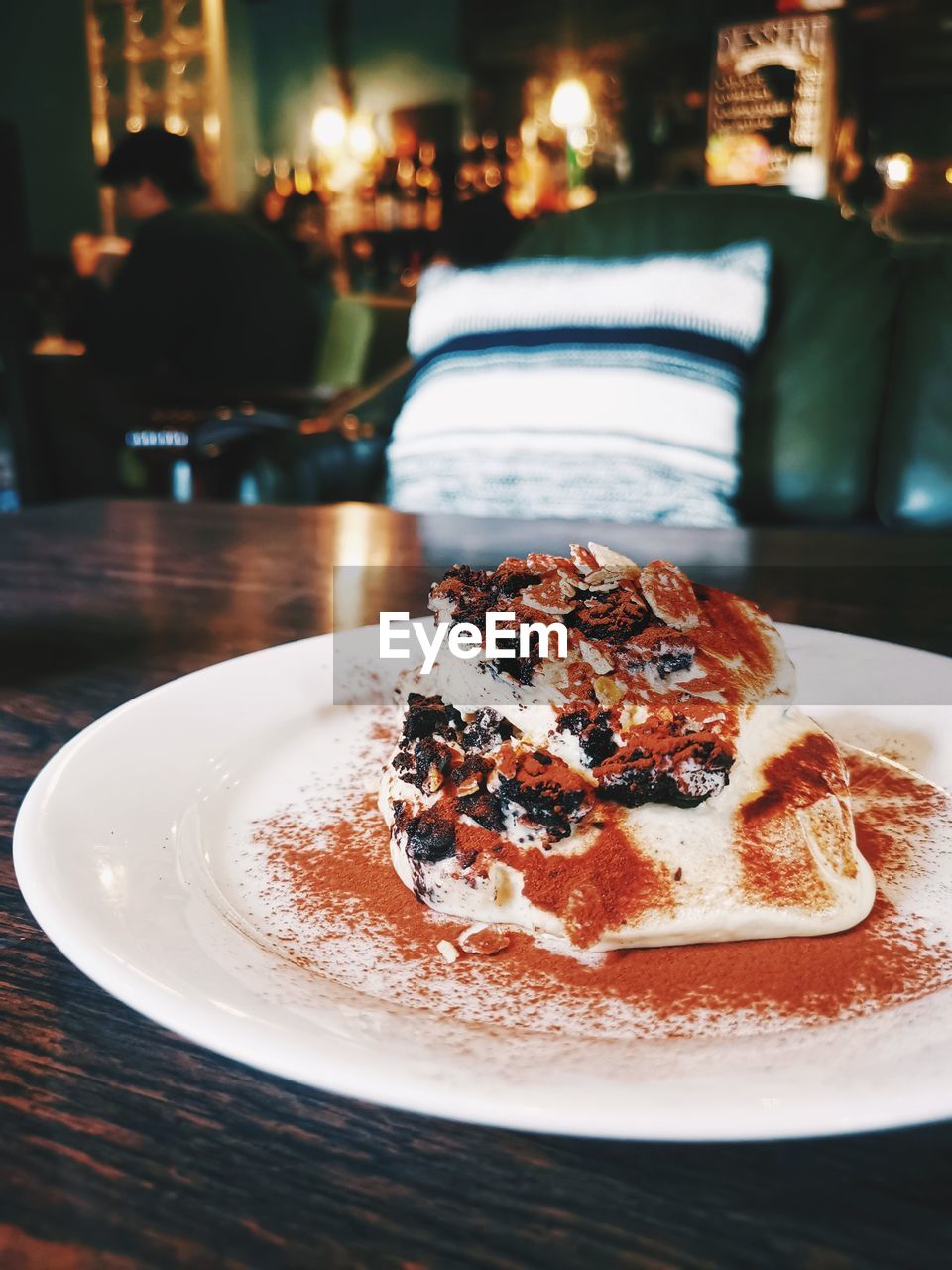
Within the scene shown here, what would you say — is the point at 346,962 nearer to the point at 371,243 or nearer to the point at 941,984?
the point at 941,984

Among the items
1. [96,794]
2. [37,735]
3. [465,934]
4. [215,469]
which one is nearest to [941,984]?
[465,934]

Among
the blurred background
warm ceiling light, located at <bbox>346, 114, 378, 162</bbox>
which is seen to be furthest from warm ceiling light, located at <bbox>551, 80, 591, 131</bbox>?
warm ceiling light, located at <bbox>346, 114, 378, 162</bbox>

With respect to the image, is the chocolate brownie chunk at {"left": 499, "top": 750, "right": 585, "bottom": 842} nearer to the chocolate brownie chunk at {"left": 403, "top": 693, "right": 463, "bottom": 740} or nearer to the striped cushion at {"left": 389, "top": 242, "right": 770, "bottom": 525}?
the chocolate brownie chunk at {"left": 403, "top": 693, "right": 463, "bottom": 740}

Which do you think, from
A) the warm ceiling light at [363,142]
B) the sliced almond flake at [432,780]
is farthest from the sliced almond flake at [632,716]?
the warm ceiling light at [363,142]

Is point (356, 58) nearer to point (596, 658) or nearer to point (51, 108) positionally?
point (51, 108)

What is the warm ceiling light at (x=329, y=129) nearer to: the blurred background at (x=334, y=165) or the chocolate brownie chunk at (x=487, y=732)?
the blurred background at (x=334, y=165)

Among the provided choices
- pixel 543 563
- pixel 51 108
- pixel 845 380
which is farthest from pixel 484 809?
pixel 51 108
